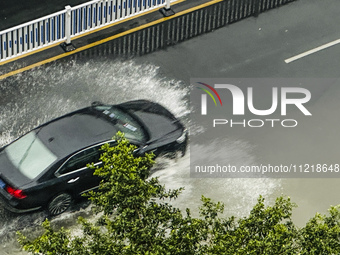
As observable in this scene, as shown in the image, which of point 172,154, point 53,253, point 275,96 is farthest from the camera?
point 275,96

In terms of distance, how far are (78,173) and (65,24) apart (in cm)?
568

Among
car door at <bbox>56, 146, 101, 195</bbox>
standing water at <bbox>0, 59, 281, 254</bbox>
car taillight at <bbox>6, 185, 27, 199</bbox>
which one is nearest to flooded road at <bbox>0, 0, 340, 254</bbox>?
standing water at <bbox>0, 59, 281, 254</bbox>

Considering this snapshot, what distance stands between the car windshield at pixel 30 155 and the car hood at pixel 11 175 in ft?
0.28

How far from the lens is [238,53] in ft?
91.6

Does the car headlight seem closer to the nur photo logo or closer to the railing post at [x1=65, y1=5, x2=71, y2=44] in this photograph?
the nur photo logo

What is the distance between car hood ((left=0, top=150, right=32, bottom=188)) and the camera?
75.0ft

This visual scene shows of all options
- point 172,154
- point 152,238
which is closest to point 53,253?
point 152,238

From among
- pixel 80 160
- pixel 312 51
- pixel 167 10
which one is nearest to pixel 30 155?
pixel 80 160

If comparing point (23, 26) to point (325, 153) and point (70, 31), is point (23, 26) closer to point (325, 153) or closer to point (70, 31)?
point (70, 31)

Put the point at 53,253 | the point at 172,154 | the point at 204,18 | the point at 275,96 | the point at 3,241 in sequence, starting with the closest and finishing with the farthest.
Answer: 1. the point at 53,253
2. the point at 3,241
3. the point at 172,154
4. the point at 275,96
5. the point at 204,18

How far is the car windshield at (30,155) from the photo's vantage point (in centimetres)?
2309

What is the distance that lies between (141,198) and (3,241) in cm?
697

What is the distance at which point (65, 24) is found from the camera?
2727 centimetres

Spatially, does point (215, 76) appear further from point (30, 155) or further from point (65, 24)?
point (30, 155)
